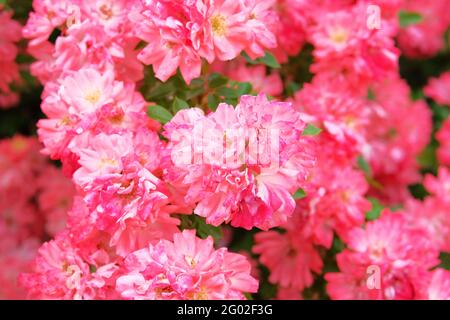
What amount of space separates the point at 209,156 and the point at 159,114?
0.29 meters

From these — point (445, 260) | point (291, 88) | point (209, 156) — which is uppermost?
point (291, 88)

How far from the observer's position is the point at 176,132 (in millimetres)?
1382

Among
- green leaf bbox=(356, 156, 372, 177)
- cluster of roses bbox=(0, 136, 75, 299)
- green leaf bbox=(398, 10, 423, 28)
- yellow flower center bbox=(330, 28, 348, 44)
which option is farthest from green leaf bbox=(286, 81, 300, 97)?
cluster of roses bbox=(0, 136, 75, 299)

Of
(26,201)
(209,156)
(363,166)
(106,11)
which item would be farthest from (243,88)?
(26,201)

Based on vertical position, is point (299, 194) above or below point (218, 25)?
below

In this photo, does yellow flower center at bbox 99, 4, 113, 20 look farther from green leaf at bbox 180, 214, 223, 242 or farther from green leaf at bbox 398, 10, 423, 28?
green leaf at bbox 398, 10, 423, 28

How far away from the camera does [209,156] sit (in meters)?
1.34

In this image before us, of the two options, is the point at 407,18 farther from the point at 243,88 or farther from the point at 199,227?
the point at 199,227

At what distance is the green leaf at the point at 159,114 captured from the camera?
Answer: 1582 millimetres

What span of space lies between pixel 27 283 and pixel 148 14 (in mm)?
653

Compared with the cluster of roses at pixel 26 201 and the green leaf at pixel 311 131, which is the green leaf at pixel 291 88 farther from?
the cluster of roses at pixel 26 201

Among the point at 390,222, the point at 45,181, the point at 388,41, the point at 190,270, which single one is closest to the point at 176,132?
the point at 190,270

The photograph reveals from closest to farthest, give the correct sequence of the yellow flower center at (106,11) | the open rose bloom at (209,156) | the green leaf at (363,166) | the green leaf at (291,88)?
1. the open rose bloom at (209,156)
2. the yellow flower center at (106,11)
3. the green leaf at (291,88)
4. the green leaf at (363,166)

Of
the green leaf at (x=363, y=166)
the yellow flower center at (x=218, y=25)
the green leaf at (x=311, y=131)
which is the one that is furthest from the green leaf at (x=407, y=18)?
the yellow flower center at (x=218, y=25)
